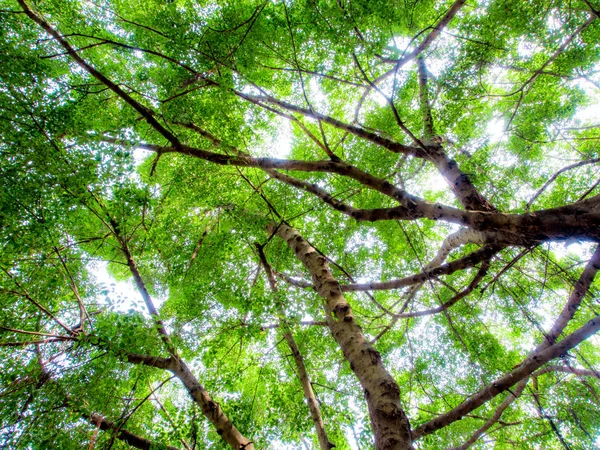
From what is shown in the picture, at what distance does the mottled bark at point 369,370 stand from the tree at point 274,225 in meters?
0.02

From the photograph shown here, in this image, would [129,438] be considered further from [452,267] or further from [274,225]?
[452,267]

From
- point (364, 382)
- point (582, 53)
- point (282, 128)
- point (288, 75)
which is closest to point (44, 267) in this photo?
point (364, 382)

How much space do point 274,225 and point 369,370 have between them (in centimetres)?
274

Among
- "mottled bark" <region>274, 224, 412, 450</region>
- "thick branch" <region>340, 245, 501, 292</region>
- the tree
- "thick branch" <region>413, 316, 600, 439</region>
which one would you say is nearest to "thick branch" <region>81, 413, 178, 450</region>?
the tree

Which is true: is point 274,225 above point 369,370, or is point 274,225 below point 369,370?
above

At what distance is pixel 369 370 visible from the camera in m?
2.46

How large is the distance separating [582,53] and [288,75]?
4.70 meters

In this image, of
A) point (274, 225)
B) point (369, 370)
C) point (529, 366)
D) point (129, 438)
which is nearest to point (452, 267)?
point (529, 366)

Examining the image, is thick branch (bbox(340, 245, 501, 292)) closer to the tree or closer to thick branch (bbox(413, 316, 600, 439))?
the tree

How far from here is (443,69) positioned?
14.6 ft

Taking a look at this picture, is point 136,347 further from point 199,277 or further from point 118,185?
point 199,277

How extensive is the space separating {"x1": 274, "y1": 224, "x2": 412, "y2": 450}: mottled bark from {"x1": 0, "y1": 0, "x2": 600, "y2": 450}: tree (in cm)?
2

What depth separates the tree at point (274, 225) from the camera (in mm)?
2408

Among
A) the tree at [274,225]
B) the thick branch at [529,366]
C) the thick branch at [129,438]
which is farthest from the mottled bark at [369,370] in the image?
the thick branch at [129,438]
